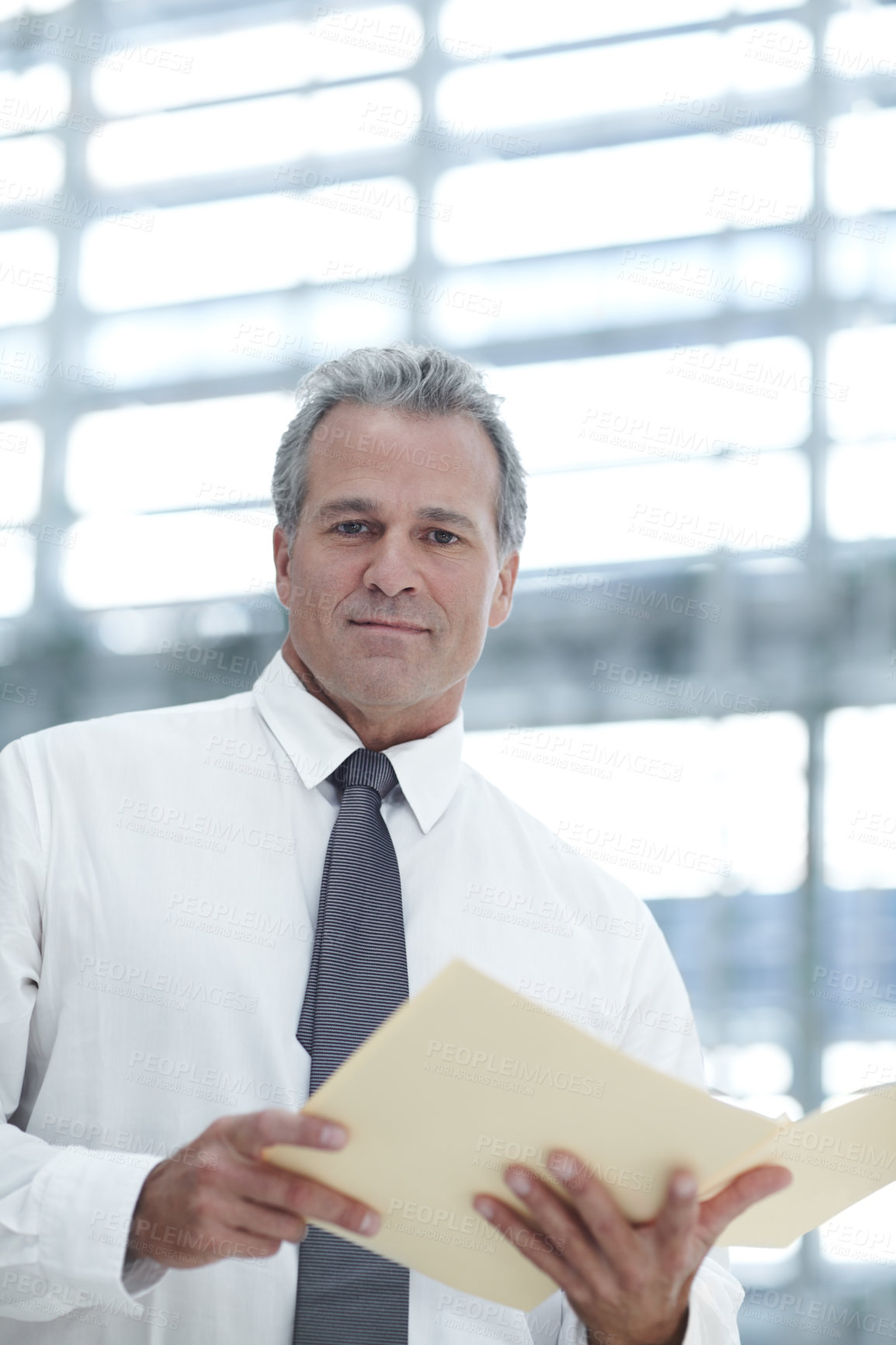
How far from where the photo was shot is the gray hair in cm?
191

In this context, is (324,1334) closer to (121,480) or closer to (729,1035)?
(729,1035)

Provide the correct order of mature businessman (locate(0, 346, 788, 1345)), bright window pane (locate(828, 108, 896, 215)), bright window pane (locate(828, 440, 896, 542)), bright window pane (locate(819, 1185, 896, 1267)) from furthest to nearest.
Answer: bright window pane (locate(828, 108, 896, 215)) < bright window pane (locate(828, 440, 896, 542)) < bright window pane (locate(819, 1185, 896, 1267)) < mature businessman (locate(0, 346, 788, 1345))

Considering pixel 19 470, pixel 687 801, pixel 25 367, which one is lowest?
pixel 687 801

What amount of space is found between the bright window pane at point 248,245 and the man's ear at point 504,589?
2.20 metres

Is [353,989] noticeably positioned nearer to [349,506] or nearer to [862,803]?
[349,506]

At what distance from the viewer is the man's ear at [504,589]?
2115 millimetres

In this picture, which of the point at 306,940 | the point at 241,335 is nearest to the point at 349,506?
the point at 306,940

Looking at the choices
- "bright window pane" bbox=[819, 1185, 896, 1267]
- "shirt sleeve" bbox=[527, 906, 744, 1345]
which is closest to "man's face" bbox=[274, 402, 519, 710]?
"shirt sleeve" bbox=[527, 906, 744, 1345]

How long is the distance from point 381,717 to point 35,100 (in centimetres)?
373

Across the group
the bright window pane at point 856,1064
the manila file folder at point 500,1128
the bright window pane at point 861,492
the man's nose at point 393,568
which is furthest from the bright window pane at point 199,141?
the manila file folder at point 500,1128

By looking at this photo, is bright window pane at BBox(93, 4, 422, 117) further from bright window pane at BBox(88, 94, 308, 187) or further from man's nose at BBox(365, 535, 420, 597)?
man's nose at BBox(365, 535, 420, 597)

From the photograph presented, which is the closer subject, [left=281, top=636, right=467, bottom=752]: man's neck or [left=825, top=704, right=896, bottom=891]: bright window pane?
[left=281, top=636, right=467, bottom=752]: man's neck

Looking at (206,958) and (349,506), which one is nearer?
(206,958)

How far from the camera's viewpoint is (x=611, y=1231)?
113 cm
